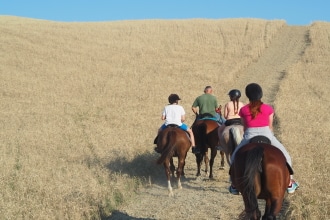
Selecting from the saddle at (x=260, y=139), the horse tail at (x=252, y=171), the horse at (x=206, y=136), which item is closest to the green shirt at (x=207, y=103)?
the horse at (x=206, y=136)

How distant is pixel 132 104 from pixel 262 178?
59.8 feet

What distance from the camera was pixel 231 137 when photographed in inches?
377

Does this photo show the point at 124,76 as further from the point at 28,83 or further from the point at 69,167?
the point at 69,167

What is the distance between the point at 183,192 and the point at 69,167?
3.28 meters

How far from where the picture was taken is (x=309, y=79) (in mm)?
30625

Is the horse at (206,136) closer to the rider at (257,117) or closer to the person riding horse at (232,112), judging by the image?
the person riding horse at (232,112)

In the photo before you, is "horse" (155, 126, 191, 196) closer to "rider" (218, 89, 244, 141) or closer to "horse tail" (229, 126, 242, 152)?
"rider" (218, 89, 244, 141)

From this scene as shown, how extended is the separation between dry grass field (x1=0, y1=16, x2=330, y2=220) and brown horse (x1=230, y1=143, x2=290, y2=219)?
1619mm

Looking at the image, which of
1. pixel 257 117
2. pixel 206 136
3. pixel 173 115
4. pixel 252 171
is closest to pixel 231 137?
pixel 173 115

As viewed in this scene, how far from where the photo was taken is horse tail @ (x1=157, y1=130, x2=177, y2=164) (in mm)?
10055

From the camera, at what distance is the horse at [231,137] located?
944 cm

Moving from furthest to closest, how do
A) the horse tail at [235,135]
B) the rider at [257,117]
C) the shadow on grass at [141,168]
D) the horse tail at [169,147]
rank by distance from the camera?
the shadow on grass at [141,168], the horse tail at [169,147], the horse tail at [235,135], the rider at [257,117]

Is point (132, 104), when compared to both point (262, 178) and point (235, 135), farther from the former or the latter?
point (262, 178)

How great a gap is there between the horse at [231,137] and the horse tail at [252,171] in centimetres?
378
